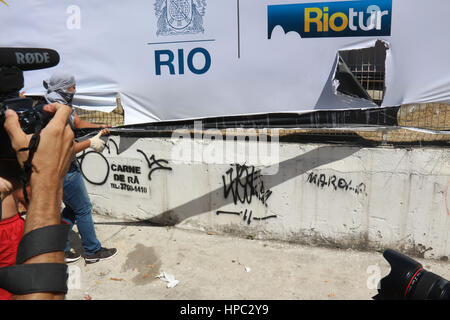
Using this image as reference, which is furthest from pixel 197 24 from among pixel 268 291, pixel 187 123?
pixel 268 291

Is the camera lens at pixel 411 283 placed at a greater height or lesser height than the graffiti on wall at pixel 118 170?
lesser

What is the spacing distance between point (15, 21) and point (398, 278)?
18.1 feet

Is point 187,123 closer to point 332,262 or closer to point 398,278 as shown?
point 332,262

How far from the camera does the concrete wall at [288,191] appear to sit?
4188mm

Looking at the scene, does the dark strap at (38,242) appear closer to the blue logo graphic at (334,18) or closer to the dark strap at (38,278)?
the dark strap at (38,278)

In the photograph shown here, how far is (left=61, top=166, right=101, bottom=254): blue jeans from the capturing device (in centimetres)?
413

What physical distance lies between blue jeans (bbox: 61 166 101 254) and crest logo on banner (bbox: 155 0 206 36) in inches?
73.5

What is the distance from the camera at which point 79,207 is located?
4.26 meters

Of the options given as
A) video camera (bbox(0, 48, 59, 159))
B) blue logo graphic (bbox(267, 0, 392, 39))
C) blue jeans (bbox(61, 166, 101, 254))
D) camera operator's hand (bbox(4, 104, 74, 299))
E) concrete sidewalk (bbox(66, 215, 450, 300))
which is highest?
blue logo graphic (bbox(267, 0, 392, 39))

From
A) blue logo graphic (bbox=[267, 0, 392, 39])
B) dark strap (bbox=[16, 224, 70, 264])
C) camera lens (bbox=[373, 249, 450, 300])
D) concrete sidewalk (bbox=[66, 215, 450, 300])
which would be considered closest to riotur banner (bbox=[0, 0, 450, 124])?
blue logo graphic (bbox=[267, 0, 392, 39])

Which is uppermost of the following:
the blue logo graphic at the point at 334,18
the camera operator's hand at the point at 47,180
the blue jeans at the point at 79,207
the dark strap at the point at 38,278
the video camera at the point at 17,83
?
the blue logo graphic at the point at 334,18

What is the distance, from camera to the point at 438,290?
92.2 inches

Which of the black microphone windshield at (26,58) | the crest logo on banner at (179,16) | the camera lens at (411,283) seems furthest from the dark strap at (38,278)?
the crest logo on banner at (179,16)

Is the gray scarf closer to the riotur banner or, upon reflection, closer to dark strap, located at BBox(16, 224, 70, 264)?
the riotur banner
